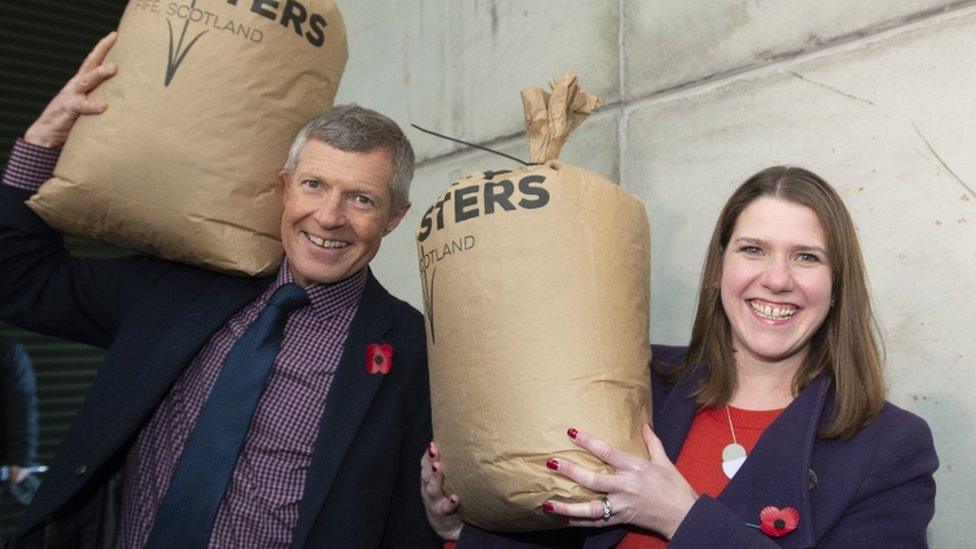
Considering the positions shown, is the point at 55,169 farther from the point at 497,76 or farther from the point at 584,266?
the point at 497,76

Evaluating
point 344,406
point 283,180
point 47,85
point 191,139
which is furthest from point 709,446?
point 47,85

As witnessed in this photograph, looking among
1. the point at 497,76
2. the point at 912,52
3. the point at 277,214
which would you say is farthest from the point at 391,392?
the point at 497,76

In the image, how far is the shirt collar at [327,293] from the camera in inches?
74.5

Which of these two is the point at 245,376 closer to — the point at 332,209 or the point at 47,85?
the point at 332,209

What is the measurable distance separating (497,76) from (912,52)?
1440 mm

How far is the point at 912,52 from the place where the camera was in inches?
79.1

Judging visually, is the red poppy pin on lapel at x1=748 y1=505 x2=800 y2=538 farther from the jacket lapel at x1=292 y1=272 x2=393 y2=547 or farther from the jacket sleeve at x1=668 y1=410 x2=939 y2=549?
the jacket lapel at x1=292 y1=272 x2=393 y2=547

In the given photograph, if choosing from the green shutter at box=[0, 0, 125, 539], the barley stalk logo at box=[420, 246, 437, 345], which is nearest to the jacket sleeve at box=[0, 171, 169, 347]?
the barley stalk logo at box=[420, 246, 437, 345]

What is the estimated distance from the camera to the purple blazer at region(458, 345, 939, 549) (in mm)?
1470

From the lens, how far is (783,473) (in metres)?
1.54

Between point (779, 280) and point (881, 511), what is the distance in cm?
39

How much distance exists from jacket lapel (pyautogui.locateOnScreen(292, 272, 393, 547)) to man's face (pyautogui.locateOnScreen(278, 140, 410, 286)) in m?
0.12

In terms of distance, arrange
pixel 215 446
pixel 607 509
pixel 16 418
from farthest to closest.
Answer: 1. pixel 16 418
2. pixel 215 446
3. pixel 607 509

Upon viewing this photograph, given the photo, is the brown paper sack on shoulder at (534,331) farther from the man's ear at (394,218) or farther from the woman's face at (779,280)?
the man's ear at (394,218)
